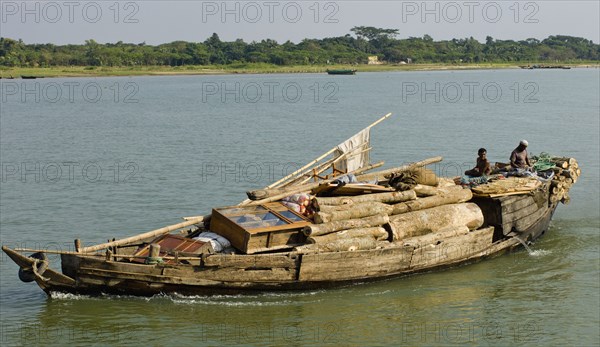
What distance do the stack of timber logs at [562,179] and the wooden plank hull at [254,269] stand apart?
171 inches

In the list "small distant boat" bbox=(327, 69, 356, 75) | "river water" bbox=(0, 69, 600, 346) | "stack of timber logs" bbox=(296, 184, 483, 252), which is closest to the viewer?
"river water" bbox=(0, 69, 600, 346)

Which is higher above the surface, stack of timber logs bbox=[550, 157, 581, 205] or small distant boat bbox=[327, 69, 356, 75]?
small distant boat bbox=[327, 69, 356, 75]

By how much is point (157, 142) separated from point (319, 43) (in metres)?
143

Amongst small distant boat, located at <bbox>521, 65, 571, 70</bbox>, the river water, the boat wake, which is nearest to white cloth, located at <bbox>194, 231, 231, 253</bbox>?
the river water

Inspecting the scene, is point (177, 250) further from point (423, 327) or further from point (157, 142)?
point (157, 142)

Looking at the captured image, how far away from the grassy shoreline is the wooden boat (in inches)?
4627

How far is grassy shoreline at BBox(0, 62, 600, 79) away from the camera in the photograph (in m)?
132

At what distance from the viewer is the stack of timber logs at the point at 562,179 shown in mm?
22587

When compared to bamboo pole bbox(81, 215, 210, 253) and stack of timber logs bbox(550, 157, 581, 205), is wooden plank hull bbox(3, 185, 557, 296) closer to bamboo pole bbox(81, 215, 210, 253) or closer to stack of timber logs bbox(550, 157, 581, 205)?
bamboo pole bbox(81, 215, 210, 253)

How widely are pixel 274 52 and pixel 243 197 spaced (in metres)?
135

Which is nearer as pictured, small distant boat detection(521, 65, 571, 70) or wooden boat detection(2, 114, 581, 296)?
wooden boat detection(2, 114, 581, 296)

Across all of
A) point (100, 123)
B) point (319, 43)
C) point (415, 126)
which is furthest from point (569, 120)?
point (319, 43)

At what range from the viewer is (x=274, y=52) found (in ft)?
531

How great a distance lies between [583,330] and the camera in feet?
55.2
